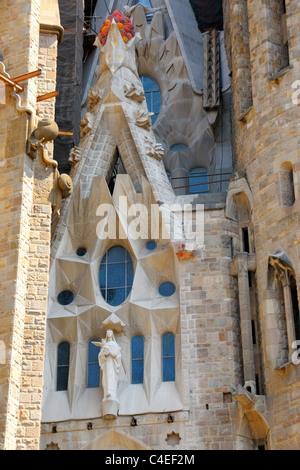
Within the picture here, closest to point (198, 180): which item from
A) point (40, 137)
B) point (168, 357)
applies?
point (168, 357)

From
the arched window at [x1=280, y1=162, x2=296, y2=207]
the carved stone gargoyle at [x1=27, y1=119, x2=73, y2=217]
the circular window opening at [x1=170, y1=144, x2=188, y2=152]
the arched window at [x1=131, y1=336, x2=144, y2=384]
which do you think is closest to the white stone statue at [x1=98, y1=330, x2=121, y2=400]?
the arched window at [x1=131, y1=336, x2=144, y2=384]

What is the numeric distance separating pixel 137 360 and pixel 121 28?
783cm

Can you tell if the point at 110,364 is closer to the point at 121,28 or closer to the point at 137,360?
the point at 137,360

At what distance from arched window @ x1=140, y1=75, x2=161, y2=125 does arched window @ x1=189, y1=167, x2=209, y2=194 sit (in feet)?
6.16

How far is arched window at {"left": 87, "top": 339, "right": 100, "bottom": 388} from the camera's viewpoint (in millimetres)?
23141

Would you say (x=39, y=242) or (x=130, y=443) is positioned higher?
(x=39, y=242)

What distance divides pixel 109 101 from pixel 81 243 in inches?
124

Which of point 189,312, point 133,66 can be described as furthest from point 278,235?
point 133,66

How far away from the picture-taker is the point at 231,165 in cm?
2697

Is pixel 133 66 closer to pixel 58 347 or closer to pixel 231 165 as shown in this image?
pixel 231 165

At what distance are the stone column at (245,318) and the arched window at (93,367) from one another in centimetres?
295

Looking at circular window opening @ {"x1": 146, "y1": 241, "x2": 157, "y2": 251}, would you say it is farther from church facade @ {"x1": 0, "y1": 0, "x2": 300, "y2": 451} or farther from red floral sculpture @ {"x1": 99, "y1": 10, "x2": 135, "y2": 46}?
red floral sculpture @ {"x1": 99, "y1": 10, "x2": 135, "y2": 46}

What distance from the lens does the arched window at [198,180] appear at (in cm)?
2731

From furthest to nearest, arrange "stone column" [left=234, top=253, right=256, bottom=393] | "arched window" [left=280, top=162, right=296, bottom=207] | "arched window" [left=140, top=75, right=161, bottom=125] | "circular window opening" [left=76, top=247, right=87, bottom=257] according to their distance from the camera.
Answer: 1. "arched window" [left=140, top=75, right=161, bottom=125]
2. "circular window opening" [left=76, top=247, right=87, bottom=257]
3. "arched window" [left=280, top=162, right=296, bottom=207]
4. "stone column" [left=234, top=253, right=256, bottom=393]
